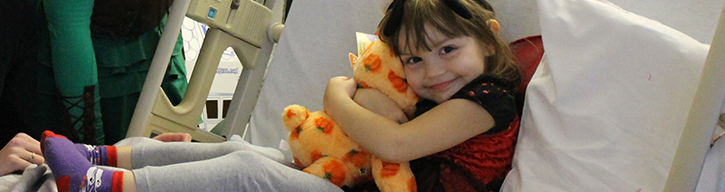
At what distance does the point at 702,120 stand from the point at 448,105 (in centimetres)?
43

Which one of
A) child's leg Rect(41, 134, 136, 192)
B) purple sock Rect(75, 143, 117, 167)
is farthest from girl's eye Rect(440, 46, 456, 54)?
purple sock Rect(75, 143, 117, 167)

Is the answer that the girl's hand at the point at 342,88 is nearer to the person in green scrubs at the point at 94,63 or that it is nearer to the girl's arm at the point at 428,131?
the girl's arm at the point at 428,131

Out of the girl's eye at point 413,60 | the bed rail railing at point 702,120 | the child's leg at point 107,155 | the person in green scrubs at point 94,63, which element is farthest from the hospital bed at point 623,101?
the person in green scrubs at point 94,63

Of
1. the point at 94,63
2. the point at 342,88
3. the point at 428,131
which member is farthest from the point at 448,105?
the point at 94,63

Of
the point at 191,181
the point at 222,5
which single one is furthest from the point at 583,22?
the point at 222,5

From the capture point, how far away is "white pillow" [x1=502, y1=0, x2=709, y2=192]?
752 mm

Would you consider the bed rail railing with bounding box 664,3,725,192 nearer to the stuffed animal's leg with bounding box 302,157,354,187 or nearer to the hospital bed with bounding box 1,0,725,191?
the hospital bed with bounding box 1,0,725,191

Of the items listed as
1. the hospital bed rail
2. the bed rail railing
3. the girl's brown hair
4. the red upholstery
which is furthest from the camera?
the hospital bed rail

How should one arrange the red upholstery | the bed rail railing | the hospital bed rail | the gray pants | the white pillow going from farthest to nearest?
the hospital bed rail → the red upholstery → the gray pants → the white pillow → the bed rail railing

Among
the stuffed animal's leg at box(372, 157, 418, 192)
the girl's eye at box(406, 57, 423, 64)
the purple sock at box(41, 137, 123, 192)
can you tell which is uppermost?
the girl's eye at box(406, 57, 423, 64)

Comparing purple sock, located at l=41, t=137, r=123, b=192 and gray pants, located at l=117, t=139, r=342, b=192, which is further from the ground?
gray pants, located at l=117, t=139, r=342, b=192

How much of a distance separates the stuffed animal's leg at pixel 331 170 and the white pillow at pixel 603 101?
1.00 ft

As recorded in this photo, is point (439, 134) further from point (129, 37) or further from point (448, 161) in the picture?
point (129, 37)

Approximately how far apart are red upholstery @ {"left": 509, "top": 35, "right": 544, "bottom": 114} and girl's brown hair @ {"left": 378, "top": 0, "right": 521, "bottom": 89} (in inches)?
1.2
